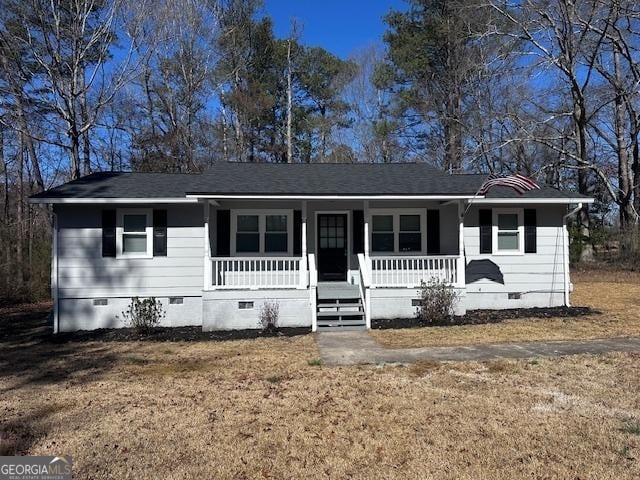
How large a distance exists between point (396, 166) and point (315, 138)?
15.2 meters

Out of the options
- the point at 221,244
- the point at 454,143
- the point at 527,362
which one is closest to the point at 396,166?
the point at 221,244

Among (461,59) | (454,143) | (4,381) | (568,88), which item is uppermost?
(461,59)

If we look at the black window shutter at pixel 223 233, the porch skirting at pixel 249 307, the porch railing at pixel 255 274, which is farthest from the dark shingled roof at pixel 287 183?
the porch skirting at pixel 249 307

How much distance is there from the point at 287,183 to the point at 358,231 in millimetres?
2207

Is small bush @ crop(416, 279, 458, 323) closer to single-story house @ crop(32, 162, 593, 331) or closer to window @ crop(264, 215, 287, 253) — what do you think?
single-story house @ crop(32, 162, 593, 331)

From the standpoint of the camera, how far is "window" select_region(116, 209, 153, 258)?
1129 cm

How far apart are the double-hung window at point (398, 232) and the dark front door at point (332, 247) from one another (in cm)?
79

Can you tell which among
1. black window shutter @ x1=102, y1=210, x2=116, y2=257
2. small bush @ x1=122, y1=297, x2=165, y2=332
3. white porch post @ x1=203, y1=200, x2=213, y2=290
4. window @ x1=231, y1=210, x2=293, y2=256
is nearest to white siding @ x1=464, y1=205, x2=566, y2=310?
window @ x1=231, y1=210, x2=293, y2=256

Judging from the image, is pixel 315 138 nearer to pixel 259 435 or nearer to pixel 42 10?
pixel 42 10

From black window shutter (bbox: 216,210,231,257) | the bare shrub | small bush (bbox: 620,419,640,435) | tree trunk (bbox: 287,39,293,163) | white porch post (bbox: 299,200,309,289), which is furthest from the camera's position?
tree trunk (bbox: 287,39,293,163)

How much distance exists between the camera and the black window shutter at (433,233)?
40.0 ft

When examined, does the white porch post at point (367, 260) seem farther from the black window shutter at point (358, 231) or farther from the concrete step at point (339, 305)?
the black window shutter at point (358, 231)

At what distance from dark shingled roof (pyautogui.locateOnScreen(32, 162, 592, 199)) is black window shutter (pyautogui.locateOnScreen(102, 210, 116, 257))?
528mm

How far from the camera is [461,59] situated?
25219mm
